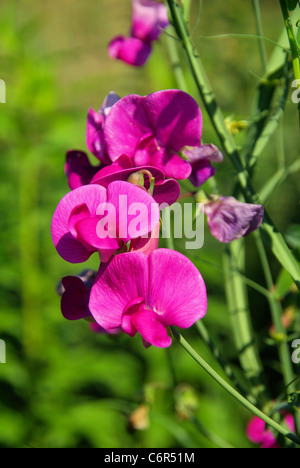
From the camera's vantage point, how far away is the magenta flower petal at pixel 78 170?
1.52ft

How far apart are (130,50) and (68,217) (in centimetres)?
33

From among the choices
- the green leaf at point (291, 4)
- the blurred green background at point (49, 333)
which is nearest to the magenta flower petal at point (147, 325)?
the green leaf at point (291, 4)

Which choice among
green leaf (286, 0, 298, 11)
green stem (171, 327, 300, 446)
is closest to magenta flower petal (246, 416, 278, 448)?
green stem (171, 327, 300, 446)

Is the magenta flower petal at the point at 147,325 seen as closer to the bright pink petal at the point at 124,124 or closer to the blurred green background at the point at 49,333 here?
the bright pink petal at the point at 124,124

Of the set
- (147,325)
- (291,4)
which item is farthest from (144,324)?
(291,4)

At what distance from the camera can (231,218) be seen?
453mm

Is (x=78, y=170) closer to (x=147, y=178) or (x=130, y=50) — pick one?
(x=147, y=178)

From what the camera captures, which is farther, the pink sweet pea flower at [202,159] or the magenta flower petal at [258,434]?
the magenta flower petal at [258,434]

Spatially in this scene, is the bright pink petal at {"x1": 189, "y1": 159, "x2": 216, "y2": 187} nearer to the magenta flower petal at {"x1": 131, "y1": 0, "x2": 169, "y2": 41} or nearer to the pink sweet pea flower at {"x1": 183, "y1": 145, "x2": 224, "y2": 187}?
the pink sweet pea flower at {"x1": 183, "y1": 145, "x2": 224, "y2": 187}

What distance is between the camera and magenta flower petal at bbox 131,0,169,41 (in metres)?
0.65

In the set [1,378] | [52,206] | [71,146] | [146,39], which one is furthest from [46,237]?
[146,39]

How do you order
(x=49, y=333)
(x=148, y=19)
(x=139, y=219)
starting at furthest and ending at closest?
(x=49, y=333)
(x=148, y=19)
(x=139, y=219)

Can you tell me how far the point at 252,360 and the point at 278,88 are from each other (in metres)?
0.28
